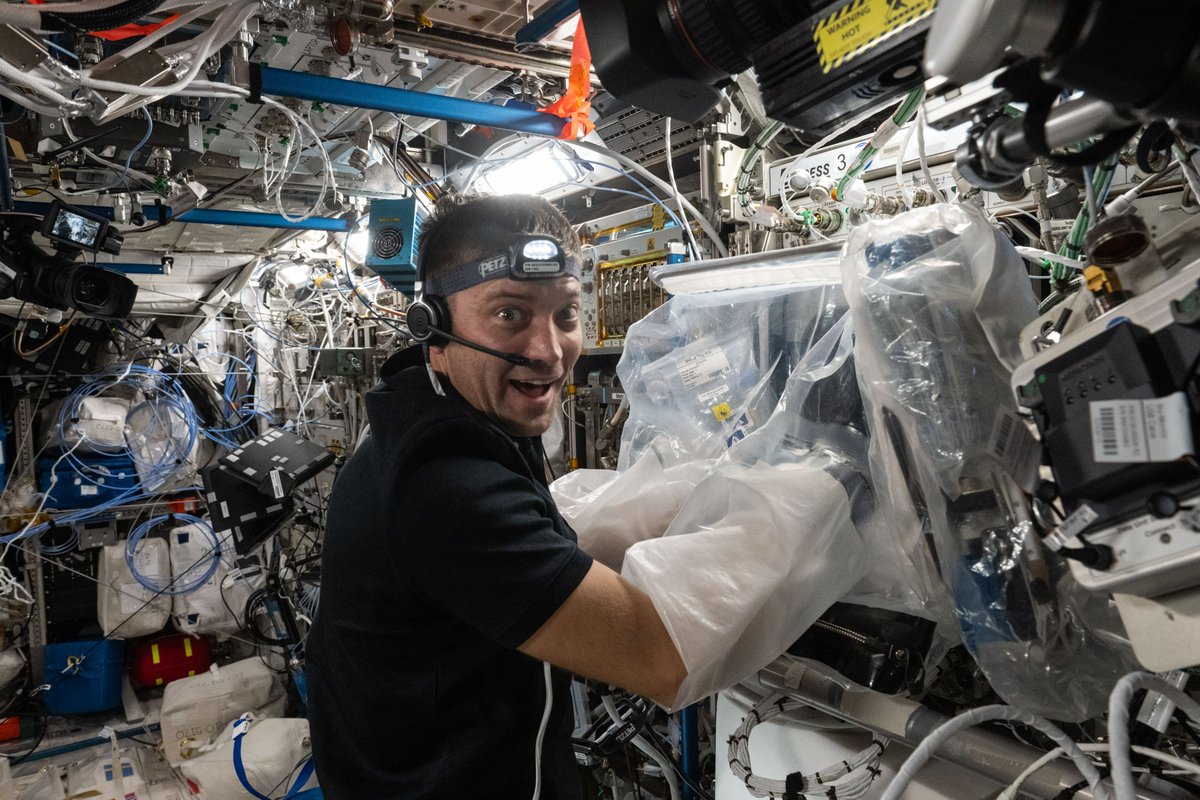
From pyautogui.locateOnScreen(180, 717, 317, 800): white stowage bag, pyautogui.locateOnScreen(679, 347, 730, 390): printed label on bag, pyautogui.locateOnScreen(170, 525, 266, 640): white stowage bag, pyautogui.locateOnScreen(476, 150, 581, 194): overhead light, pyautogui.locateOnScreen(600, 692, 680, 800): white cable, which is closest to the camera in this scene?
pyautogui.locateOnScreen(679, 347, 730, 390): printed label on bag

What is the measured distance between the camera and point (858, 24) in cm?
68

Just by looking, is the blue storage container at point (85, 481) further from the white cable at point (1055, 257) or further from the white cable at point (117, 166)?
the white cable at point (1055, 257)

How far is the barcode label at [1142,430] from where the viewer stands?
61 cm

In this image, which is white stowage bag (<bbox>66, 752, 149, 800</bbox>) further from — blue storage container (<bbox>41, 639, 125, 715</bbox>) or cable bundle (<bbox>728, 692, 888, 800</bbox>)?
cable bundle (<bbox>728, 692, 888, 800</bbox>)

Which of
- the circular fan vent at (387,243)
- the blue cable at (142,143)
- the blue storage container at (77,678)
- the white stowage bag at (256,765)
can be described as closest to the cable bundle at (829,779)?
the circular fan vent at (387,243)

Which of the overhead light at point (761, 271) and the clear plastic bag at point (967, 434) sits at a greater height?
the overhead light at point (761, 271)

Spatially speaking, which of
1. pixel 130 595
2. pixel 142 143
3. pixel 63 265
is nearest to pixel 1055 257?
pixel 142 143

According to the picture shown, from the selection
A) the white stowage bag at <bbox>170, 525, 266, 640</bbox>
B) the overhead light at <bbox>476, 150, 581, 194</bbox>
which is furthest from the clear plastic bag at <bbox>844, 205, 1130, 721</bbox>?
the white stowage bag at <bbox>170, 525, 266, 640</bbox>

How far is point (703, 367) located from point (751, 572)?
Result: 60 centimetres

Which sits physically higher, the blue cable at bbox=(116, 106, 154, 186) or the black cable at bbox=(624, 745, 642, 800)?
the blue cable at bbox=(116, 106, 154, 186)

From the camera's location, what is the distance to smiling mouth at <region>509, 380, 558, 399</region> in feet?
4.37

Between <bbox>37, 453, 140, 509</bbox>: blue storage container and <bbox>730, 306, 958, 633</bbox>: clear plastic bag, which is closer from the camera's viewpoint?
<bbox>730, 306, 958, 633</bbox>: clear plastic bag

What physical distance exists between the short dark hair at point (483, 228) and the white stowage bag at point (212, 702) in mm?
4192

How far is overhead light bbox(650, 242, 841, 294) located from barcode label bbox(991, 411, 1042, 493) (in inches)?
14.7
